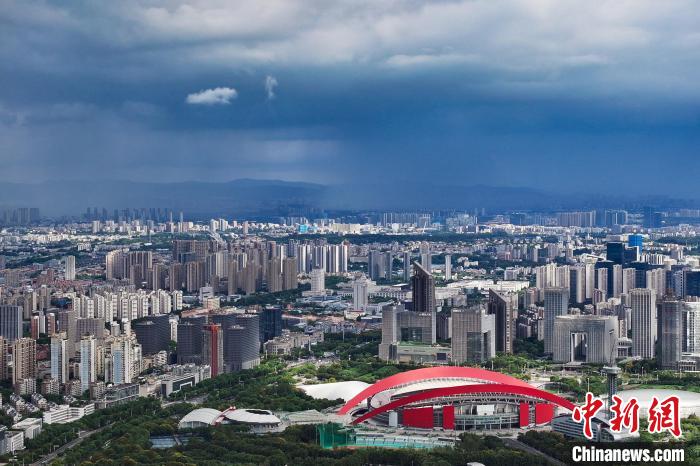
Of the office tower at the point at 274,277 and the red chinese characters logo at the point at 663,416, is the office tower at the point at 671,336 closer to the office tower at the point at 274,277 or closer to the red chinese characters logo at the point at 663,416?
the red chinese characters logo at the point at 663,416

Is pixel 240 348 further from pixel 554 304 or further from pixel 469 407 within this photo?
pixel 554 304

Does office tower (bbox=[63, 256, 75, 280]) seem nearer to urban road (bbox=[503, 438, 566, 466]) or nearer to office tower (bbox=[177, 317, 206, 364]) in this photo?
office tower (bbox=[177, 317, 206, 364])

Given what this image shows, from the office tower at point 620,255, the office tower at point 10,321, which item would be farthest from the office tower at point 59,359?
the office tower at point 620,255

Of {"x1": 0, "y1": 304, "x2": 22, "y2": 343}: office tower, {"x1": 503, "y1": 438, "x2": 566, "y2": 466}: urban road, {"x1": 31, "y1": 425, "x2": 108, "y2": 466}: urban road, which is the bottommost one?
{"x1": 31, "y1": 425, "x2": 108, "y2": 466}: urban road

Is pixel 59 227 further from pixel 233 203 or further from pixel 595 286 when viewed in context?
pixel 595 286

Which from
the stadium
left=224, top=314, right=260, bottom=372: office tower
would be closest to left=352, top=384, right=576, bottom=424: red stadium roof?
the stadium

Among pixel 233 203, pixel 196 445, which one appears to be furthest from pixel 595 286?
pixel 233 203
